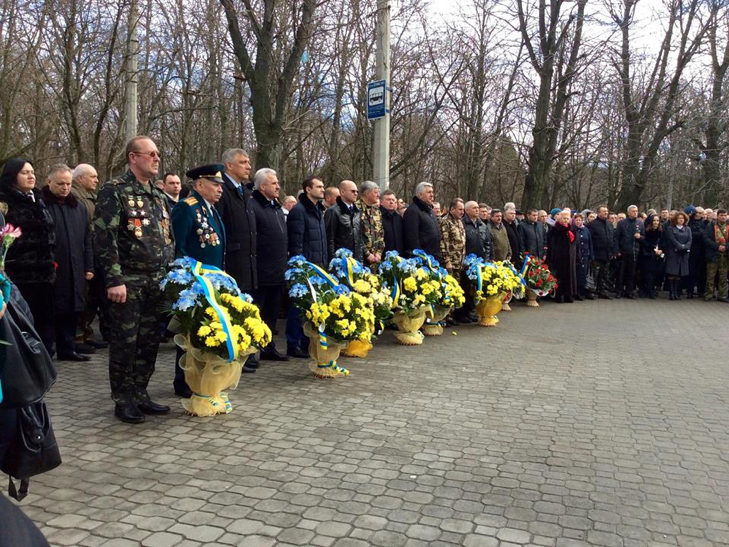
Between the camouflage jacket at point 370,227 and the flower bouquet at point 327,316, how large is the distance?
209cm

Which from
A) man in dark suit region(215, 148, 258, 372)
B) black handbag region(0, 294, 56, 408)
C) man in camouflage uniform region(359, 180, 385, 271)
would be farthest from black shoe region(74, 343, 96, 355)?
black handbag region(0, 294, 56, 408)

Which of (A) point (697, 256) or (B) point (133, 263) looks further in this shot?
(A) point (697, 256)

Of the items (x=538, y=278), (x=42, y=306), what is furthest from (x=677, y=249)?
(x=42, y=306)

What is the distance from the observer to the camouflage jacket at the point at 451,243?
33.0 ft

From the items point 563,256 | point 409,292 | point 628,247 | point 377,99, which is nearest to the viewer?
point 409,292

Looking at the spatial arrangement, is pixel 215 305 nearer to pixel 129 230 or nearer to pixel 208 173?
pixel 129 230

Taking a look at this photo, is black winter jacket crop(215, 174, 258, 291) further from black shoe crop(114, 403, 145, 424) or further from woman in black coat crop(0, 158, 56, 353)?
woman in black coat crop(0, 158, 56, 353)

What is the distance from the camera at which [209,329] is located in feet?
15.2

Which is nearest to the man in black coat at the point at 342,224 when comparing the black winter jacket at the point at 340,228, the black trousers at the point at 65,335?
the black winter jacket at the point at 340,228

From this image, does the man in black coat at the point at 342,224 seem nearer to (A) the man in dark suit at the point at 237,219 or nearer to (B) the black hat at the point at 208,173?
(A) the man in dark suit at the point at 237,219

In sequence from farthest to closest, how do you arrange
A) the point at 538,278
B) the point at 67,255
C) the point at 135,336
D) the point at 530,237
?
1. the point at 530,237
2. the point at 538,278
3. the point at 67,255
4. the point at 135,336

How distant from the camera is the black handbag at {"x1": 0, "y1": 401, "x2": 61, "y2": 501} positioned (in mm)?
2727

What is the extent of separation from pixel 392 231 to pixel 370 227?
85 cm

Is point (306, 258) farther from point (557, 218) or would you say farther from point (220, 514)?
point (557, 218)
